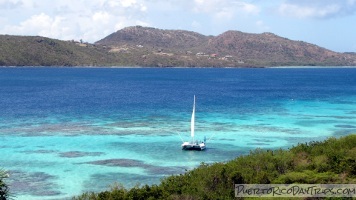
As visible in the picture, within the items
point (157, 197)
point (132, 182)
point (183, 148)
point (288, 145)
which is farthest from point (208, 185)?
point (288, 145)

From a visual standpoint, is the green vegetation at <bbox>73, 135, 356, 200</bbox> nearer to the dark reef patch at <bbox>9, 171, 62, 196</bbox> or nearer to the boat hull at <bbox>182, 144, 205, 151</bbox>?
the dark reef patch at <bbox>9, 171, 62, 196</bbox>

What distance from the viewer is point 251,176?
2234 centimetres

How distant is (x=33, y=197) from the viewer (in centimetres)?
2991

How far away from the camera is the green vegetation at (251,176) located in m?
20.7

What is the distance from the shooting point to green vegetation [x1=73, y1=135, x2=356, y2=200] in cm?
2069

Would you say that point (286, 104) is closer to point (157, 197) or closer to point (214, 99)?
point (214, 99)

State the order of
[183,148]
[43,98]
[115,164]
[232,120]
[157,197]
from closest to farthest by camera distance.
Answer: [157,197], [115,164], [183,148], [232,120], [43,98]

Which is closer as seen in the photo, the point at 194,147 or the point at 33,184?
the point at 33,184

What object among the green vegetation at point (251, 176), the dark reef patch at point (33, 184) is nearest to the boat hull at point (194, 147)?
the dark reef patch at point (33, 184)

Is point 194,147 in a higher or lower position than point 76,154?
higher

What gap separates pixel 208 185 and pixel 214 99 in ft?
255

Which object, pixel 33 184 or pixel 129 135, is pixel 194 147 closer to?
pixel 129 135

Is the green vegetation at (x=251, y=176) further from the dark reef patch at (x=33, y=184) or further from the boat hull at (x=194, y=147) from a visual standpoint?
the boat hull at (x=194, y=147)

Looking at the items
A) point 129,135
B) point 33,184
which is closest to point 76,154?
point 33,184
